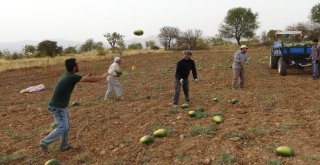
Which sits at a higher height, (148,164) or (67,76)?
(67,76)

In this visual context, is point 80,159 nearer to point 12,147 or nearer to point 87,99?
point 12,147

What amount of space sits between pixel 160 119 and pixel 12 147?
11.0 feet

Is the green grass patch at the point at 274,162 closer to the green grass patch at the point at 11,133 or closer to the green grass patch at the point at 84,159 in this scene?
the green grass patch at the point at 84,159

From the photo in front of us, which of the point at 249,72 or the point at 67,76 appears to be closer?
the point at 67,76

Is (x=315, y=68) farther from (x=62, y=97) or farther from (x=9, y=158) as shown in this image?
(x=9, y=158)

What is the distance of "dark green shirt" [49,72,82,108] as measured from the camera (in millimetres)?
7430

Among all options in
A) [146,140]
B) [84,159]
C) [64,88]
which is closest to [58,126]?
[64,88]

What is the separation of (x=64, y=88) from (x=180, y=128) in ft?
8.54

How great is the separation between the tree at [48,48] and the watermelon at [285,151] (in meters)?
50.4

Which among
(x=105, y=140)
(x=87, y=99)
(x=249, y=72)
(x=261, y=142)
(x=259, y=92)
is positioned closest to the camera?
(x=261, y=142)

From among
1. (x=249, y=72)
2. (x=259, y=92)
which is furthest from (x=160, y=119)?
(x=249, y=72)

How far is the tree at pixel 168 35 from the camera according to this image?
73438mm

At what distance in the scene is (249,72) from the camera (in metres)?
19.0

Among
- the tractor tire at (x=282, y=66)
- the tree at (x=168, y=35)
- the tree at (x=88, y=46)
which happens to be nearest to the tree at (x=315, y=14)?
the tree at (x=168, y=35)
